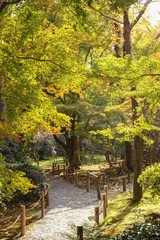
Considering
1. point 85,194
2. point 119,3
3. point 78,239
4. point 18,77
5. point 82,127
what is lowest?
point 85,194

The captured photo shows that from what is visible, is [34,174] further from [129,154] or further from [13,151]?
[129,154]

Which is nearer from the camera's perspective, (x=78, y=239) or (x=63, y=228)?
(x=78, y=239)

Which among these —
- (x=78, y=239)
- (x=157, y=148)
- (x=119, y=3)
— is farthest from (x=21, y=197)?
(x=157, y=148)

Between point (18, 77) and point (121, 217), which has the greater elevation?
point (18, 77)

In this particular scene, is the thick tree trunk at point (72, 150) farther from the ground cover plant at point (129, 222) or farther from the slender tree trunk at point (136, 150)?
the slender tree trunk at point (136, 150)

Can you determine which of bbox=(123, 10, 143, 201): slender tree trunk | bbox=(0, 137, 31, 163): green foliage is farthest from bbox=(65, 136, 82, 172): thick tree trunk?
bbox=(123, 10, 143, 201): slender tree trunk

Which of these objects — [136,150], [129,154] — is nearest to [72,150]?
[129,154]

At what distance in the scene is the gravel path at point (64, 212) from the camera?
290 inches

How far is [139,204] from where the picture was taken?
870cm

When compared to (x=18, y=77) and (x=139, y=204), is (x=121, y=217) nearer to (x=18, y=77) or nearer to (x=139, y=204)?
(x=139, y=204)

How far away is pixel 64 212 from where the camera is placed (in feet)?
31.6

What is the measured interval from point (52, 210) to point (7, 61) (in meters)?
6.95

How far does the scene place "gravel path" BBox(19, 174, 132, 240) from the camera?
7.36 m

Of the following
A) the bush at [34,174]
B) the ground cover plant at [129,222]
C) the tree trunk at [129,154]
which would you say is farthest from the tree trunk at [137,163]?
the tree trunk at [129,154]
